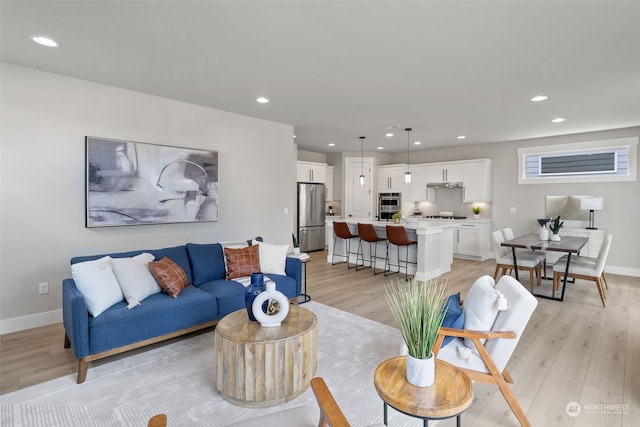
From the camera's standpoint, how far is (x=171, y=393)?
7.47 ft

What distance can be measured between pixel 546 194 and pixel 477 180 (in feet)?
4.39

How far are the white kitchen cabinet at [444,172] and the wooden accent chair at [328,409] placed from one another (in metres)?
7.22

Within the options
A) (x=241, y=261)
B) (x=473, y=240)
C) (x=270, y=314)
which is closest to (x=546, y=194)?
(x=473, y=240)

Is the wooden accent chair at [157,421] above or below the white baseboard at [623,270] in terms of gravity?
above

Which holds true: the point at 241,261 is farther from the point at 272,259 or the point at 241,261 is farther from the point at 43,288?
the point at 43,288

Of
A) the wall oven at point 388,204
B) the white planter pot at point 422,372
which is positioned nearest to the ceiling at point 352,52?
the white planter pot at point 422,372

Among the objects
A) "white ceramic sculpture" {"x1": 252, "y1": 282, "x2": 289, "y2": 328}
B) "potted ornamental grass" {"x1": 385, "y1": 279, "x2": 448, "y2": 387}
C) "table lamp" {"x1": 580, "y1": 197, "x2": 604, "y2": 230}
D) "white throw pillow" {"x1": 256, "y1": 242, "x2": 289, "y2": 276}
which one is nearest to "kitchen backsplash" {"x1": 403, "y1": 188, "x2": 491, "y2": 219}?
"table lamp" {"x1": 580, "y1": 197, "x2": 604, "y2": 230}

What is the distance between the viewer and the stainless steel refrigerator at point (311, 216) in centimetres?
794

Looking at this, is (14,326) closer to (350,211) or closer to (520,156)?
(350,211)

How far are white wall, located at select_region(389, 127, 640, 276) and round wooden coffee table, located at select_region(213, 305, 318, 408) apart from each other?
654 cm

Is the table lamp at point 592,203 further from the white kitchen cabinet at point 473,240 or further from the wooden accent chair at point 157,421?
the wooden accent chair at point 157,421

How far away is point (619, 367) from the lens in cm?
269

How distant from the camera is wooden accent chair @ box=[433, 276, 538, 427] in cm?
190

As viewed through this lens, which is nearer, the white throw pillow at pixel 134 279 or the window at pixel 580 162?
the white throw pillow at pixel 134 279
